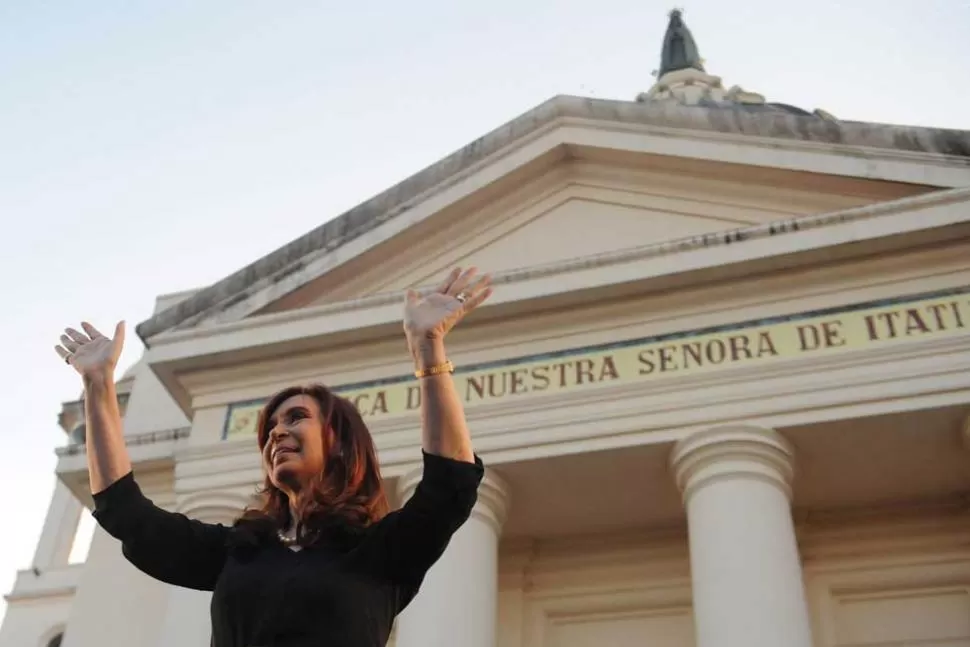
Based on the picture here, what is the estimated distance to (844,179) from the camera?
1199 centimetres

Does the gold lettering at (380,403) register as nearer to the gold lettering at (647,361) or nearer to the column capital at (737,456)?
→ the gold lettering at (647,361)

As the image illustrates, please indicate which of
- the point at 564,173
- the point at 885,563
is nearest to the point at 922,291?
the point at 885,563

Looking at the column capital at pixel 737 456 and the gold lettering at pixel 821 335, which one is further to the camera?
the gold lettering at pixel 821 335

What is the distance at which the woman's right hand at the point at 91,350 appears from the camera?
293 cm

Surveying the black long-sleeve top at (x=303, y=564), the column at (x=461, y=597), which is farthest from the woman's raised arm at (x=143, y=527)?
the column at (x=461, y=597)

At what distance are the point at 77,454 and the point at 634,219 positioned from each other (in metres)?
7.57

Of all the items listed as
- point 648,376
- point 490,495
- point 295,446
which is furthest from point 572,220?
point 295,446

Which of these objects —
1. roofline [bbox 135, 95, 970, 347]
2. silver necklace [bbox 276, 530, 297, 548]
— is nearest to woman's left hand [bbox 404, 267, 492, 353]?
silver necklace [bbox 276, 530, 297, 548]

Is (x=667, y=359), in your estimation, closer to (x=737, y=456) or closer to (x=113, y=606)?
(x=737, y=456)

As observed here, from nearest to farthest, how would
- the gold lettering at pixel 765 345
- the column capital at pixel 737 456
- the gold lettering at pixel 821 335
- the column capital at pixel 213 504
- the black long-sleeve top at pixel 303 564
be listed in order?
the black long-sleeve top at pixel 303 564, the column capital at pixel 737 456, the gold lettering at pixel 821 335, the gold lettering at pixel 765 345, the column capital at pixel 213 504

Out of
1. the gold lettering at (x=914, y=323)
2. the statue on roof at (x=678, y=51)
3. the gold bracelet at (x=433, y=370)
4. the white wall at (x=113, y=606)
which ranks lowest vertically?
the gold bracelet at (x=433, y=370)

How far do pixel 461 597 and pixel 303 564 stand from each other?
822 cm

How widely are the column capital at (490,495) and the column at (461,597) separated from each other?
0.01 m

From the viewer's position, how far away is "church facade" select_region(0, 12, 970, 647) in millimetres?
10609
